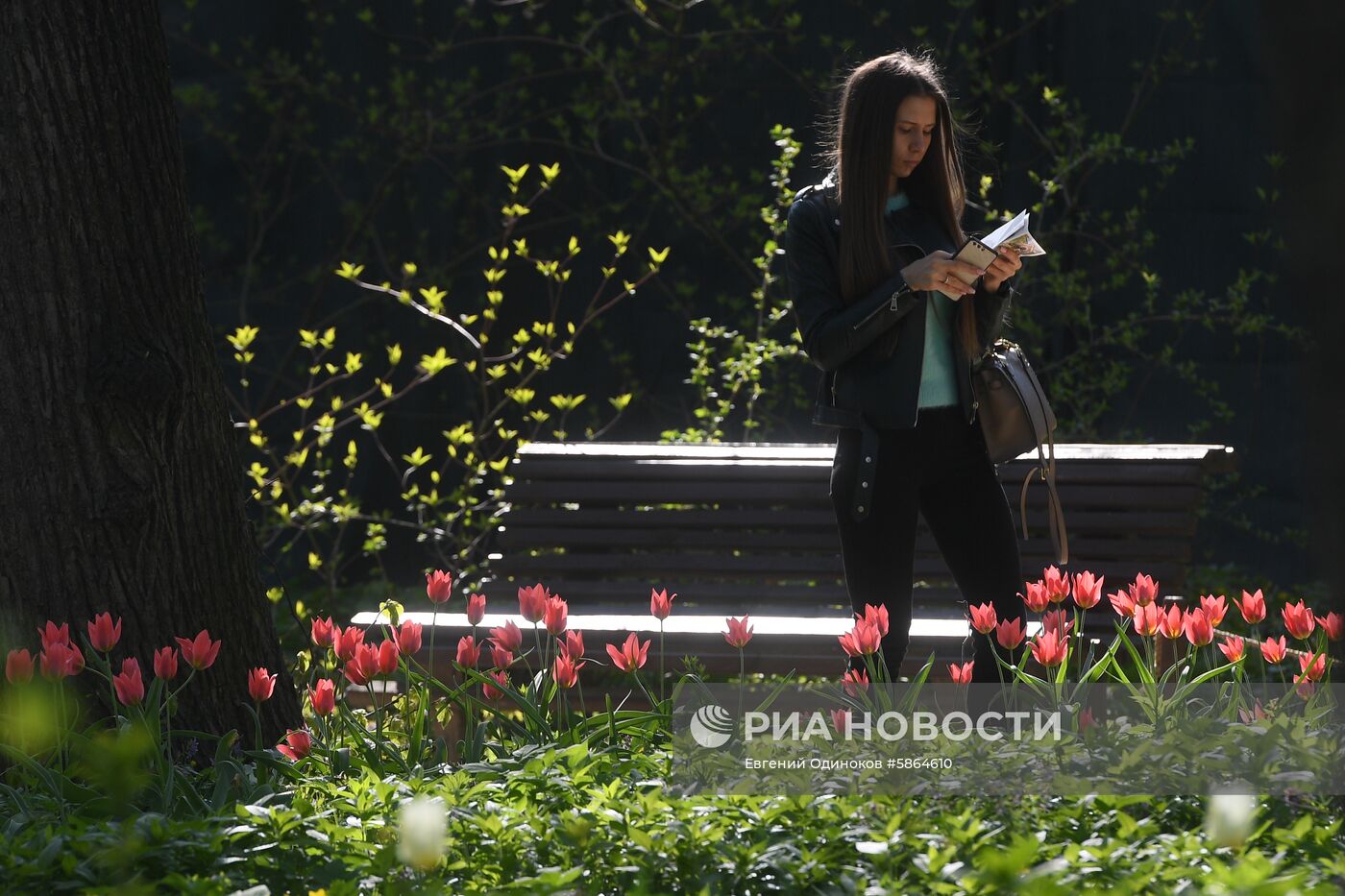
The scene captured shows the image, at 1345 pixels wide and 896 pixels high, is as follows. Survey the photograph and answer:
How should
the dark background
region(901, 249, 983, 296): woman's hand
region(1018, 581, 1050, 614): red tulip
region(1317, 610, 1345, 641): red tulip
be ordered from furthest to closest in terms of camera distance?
the dark background → region(901, 249, 983, 296): woman's hand → region(1018, 581, 1050, 614): red tulip → region(1317, 610, 1345, 641): red tulip

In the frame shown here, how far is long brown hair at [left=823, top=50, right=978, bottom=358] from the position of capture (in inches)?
133

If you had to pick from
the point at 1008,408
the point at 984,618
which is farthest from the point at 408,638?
the point at 1008,408

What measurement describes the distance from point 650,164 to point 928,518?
409cm

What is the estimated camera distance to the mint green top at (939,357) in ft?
11.1

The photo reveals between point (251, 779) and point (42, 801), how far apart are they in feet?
1.16

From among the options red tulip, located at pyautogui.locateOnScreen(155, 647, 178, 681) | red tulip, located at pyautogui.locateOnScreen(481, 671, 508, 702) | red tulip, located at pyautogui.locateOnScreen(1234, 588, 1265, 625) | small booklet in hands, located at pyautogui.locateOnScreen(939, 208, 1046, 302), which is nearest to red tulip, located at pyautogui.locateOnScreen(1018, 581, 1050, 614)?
red tulip, located at pyautogui.locateOnScreen(1234, 588, 1265, 625)

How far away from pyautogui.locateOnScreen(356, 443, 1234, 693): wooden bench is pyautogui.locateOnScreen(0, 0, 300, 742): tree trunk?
5.75ft

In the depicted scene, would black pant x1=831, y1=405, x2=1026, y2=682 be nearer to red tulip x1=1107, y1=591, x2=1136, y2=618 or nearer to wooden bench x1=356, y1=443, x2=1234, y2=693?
red tulip x1=1107, y1=591, x2=1136, y2=618

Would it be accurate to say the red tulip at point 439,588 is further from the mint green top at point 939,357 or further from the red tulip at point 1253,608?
the red tulip at point 1253,608

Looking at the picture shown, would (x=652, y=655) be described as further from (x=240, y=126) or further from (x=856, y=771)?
(x=240, y=126)

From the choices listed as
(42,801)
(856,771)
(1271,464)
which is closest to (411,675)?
(42,801)

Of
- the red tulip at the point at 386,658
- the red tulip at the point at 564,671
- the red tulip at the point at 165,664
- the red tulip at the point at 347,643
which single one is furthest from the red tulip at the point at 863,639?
the red tulip at the point at 165,664

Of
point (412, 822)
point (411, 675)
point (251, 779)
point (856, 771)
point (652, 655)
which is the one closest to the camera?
point (412, 822)

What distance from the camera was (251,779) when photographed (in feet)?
9.39
